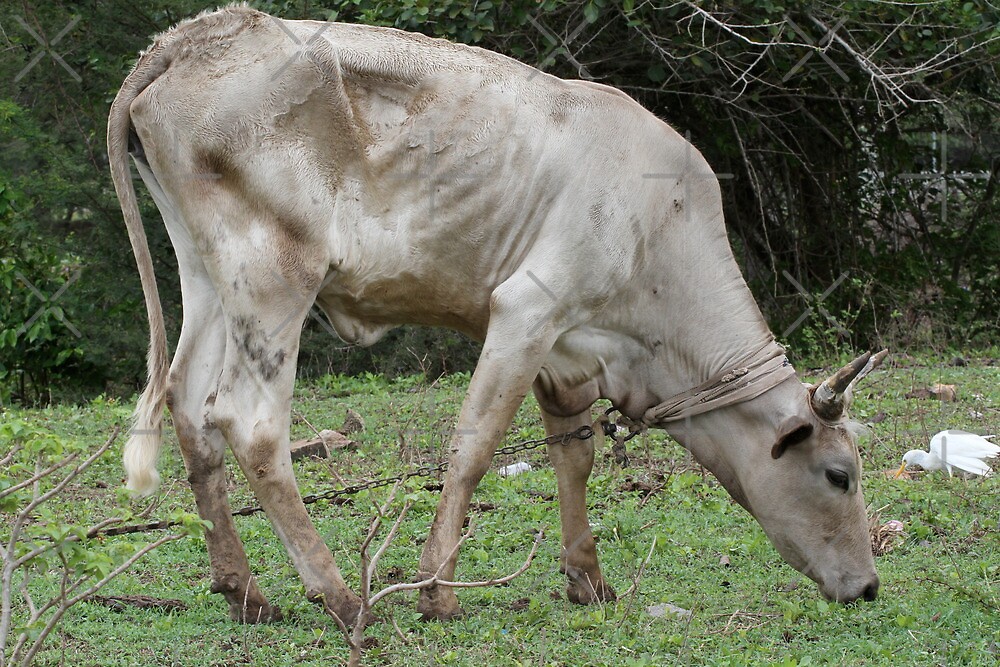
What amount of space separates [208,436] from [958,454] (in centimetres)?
378

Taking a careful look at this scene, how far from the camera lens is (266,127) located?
14.0 feet

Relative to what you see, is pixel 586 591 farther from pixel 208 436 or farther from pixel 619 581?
pixel 208 436

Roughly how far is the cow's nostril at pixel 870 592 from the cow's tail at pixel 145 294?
2.71m

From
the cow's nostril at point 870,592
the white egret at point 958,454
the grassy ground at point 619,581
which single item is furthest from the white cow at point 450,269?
the white egret at point 958,454

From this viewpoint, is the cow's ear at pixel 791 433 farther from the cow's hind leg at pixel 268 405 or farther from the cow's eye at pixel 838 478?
the cow's hind leg at pixel 268 405

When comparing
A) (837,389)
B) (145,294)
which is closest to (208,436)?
(145,294)

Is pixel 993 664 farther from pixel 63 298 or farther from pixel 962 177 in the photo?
pixel 63 298

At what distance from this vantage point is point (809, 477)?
4.50m

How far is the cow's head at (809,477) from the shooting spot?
4.41 m

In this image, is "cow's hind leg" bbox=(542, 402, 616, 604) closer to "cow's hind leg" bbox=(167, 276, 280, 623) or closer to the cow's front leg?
the cow's front leg

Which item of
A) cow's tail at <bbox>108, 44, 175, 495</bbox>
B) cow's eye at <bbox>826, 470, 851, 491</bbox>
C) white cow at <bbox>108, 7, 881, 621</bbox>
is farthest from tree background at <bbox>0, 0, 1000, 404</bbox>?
cow's tail at <bbox>108, 44, 175, 495</bbox>

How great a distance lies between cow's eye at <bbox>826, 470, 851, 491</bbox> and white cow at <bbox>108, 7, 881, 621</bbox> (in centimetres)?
1

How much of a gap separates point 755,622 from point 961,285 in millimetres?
7805

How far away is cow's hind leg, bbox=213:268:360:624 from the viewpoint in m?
4.19
